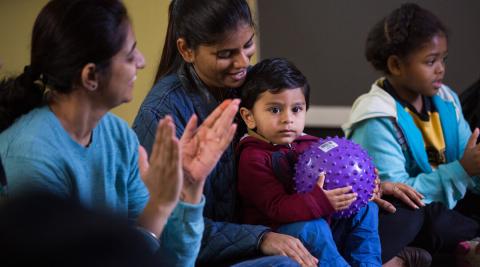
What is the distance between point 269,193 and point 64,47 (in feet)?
2.22

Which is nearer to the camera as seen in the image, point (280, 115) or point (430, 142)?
point (280, 115)

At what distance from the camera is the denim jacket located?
185 cm

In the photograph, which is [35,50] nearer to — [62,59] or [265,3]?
[62,59]

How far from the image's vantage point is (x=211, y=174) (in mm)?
1945

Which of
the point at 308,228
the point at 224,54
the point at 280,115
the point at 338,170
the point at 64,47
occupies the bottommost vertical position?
the point at 308,228

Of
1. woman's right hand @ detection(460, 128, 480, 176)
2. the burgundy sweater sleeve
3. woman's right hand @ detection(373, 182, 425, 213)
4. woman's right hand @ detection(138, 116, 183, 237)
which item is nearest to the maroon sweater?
the burgundy sweater sleeve

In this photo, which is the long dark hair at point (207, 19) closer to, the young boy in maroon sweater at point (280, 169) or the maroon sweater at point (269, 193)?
the young boy in maroon sweater at point (280, 169)

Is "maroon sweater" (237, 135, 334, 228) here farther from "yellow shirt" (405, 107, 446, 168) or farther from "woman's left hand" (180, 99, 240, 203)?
"yellow shirt" (405, 107, 446, 168)

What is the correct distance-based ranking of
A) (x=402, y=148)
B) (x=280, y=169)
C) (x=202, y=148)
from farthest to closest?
1. (x=402, y=148)
2. (x=280, y=169)
3. (x=202, y=148)

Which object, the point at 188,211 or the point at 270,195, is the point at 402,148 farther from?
the point at 188,211

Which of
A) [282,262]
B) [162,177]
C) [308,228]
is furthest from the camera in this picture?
[308,228]

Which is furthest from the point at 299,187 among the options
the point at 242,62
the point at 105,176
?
the point at 105,176

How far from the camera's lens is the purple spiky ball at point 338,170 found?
6.29ft

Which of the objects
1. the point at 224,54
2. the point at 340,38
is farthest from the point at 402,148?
the point at 340,38
